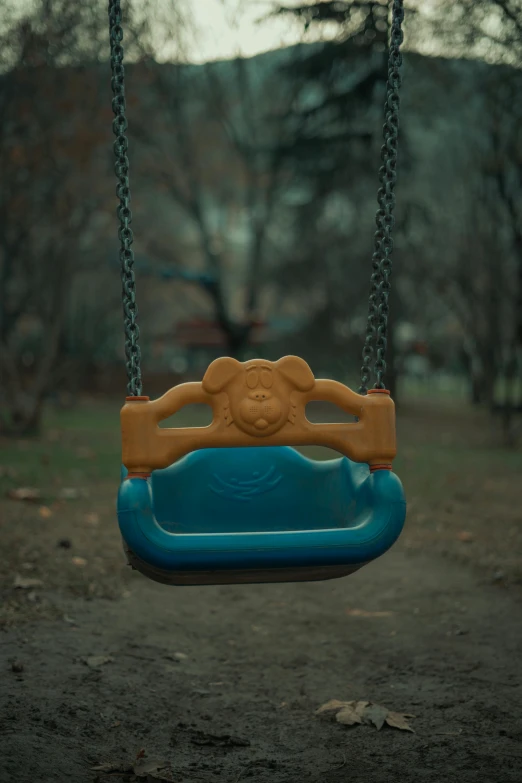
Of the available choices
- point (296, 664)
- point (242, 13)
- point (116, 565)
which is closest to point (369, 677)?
point (296, 664)

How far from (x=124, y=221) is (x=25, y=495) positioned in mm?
4343

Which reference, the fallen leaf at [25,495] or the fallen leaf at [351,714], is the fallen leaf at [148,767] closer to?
the fallen leaf at [351,714]

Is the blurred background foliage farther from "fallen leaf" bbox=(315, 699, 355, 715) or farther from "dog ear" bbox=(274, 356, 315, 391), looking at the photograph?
"fallen leaf" bbox=(315, 699, 355, 715)

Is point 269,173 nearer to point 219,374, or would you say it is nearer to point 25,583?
point 25,583

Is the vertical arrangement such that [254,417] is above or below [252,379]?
below

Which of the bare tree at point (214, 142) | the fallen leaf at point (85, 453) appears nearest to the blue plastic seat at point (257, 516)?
the fallen leaf at point (85, 453)

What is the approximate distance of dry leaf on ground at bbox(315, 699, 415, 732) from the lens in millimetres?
2943

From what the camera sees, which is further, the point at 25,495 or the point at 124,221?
the point at 25,495

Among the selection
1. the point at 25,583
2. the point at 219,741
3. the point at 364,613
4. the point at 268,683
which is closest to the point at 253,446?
the point at 219,741

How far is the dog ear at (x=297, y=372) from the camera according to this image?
280cm

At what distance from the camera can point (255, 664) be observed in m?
3.58

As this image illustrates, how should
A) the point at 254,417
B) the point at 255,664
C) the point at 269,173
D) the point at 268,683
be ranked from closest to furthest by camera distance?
the point at 254,417, the point at 268,683, the point at 255,664, the point at 269,173

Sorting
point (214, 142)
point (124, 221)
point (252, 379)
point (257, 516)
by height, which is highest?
point (214, 142)

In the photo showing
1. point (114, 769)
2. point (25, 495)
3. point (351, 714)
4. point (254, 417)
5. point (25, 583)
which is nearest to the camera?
point (114, 769)
